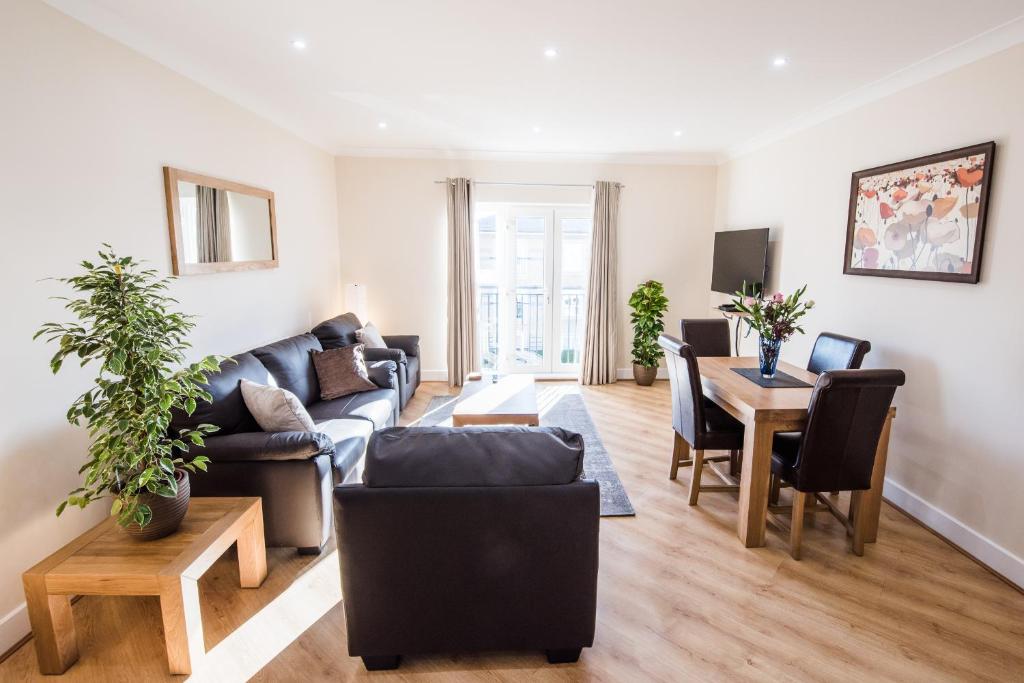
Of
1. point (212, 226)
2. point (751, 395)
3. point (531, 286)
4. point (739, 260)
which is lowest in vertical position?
point (751, 395)

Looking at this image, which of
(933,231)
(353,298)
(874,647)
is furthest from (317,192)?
(874,647)

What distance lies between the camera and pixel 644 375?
19.0 feet

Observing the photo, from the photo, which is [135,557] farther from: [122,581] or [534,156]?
[534,156]

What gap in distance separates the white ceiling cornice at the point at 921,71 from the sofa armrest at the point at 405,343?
13.2 feet

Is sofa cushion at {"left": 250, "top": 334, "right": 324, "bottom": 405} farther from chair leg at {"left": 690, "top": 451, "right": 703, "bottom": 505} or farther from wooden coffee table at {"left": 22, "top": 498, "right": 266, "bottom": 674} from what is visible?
chair leg at {"left": 690, "top": 451, "right": 703, "bottom": 505}

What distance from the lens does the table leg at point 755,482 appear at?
2535mm

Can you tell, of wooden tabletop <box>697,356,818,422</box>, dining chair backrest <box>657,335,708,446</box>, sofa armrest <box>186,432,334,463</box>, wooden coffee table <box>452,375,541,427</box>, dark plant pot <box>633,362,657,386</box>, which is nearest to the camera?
sofa armrest <box>186,432,334,463</box>

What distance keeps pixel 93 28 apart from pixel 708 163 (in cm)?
551

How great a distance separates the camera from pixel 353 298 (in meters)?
5.30

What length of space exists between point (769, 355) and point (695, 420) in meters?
0.66

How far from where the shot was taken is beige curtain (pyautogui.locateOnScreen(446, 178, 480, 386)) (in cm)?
547

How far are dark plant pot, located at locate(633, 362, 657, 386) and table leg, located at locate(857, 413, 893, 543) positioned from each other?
126 inches

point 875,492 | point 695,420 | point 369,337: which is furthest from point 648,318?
point 875,492

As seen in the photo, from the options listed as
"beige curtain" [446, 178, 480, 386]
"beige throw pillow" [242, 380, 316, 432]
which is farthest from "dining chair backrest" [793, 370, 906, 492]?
"beige curtain" [446, 178, 480, 386]
